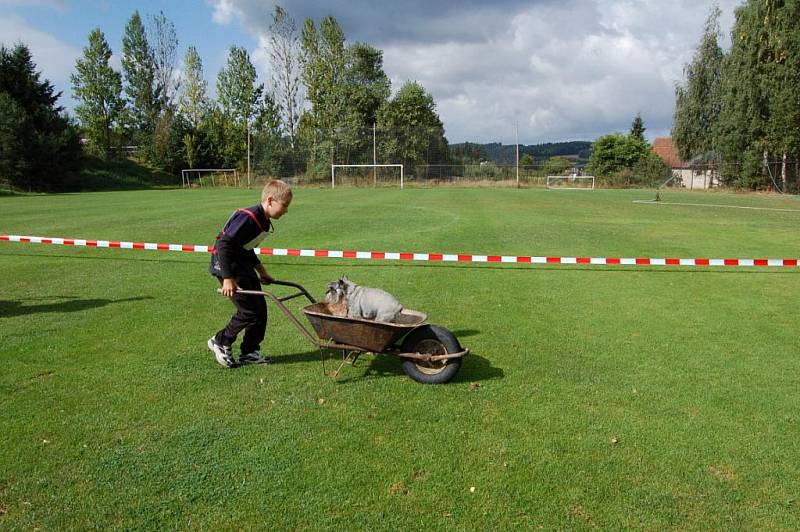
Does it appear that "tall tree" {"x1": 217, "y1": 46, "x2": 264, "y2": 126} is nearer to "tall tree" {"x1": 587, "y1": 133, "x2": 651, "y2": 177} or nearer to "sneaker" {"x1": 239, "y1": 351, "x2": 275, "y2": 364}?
"tall tree" {"x1": 587, "y1": 133, "x2": 651, "y2": 177}

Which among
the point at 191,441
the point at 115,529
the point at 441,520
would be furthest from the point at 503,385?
the point at 115,529

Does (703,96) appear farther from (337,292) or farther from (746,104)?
(337,292)

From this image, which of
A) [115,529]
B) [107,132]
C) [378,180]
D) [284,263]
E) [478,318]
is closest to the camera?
[115,529]

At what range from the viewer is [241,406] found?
14.2ft

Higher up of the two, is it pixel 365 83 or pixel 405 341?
pixel 365 83

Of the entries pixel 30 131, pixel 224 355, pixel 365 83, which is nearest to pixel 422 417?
pixel 224 355

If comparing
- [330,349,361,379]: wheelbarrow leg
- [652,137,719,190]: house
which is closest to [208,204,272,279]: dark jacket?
[330,349,361,379]: wheelbarrow leg

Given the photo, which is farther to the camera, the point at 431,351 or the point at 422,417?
the point at 431,351

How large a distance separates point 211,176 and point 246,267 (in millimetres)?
53103

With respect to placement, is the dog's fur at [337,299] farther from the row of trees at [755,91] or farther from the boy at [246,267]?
the row of trees at [755,91]

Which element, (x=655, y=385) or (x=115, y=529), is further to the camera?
(x=655, y=385)

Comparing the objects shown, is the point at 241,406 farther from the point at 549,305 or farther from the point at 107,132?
the point at 107,132

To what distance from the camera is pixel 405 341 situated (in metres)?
4.75

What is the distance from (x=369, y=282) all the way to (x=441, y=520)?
6.31 m
